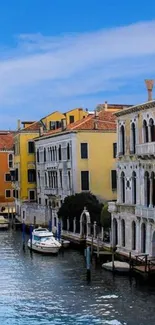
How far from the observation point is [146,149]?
22.4m

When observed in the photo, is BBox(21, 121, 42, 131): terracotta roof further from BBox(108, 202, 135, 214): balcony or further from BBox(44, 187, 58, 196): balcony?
BBox(108, 202, 135, 214): balcony

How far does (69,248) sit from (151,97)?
1026cm

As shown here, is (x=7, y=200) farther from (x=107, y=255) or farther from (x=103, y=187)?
(x=107, y=255)

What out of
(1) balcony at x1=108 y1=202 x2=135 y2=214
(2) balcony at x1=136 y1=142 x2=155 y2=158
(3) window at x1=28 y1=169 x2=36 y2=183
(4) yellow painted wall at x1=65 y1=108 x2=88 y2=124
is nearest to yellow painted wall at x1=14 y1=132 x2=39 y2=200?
(3) window at x1=28 y1=169 x2=36 y2=183

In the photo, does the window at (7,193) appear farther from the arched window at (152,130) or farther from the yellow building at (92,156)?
the arched window at (152,130)

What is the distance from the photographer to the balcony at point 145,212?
2183 centimetres

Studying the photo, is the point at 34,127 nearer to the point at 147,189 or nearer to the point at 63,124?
the point at 63,124

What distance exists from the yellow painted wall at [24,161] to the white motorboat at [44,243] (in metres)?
14.1

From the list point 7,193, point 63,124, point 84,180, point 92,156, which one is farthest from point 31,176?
point 92,156

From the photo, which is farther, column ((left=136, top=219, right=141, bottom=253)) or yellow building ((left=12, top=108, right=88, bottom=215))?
yellow building ((left=12, top=108, right=88, bottom=215))

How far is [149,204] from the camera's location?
22578 millimetres

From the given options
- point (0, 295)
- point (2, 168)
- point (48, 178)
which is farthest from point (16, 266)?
point (2, 168)

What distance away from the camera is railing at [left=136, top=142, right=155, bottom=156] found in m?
21.9

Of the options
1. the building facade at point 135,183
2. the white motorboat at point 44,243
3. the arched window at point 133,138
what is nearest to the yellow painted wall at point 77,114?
the white motorboat at point 44,243
